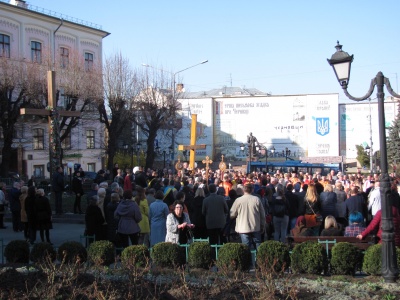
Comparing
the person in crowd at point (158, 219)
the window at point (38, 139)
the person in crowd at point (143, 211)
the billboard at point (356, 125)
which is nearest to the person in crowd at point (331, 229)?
the person in crowd at point (158, 219)

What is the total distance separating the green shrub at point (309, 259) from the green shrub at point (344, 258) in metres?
0.18

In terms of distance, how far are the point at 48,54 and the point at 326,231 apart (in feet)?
99.7

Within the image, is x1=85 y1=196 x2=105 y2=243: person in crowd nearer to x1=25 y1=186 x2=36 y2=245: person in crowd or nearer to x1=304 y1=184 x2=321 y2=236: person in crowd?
x1=25 y1=186 x2=36 y2=245: person in crowd

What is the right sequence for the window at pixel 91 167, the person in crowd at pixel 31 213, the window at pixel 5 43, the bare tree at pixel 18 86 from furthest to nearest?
the window at pixel 91 167
the window at pixel 5 43
the bare tree at pixel 18 86
the person in crowd at pixel 31 213

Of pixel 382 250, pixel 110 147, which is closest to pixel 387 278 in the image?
pixel 382 250

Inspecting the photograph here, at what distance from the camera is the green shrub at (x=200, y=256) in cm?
977

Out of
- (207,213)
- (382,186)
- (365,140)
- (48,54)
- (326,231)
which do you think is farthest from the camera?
(365,140)

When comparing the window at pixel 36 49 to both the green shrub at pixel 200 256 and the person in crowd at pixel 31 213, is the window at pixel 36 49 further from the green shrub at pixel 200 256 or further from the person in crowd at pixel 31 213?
the green shrub at pixel 200 256

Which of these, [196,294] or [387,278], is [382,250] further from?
[196,294]

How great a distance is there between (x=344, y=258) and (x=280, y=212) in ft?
13.1

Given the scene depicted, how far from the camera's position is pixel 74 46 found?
48.9 m

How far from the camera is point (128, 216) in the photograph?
1130 centimetres

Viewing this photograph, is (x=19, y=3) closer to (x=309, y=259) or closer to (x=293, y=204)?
(x=293, y=204)

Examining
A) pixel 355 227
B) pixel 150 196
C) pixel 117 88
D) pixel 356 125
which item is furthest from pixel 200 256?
pixel 356 125
